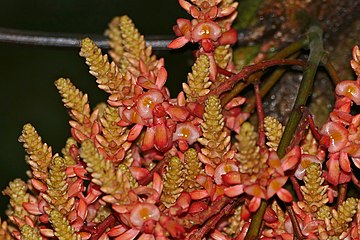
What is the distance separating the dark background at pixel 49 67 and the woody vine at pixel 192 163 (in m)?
0.98

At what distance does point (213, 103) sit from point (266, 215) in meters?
0.13

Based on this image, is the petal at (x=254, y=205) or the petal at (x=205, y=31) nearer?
the petal at (x=254, y=205)

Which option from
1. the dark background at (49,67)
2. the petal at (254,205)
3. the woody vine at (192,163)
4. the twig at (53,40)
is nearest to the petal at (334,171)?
the woody vine at (192,163)

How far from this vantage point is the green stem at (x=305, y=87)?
914 mm

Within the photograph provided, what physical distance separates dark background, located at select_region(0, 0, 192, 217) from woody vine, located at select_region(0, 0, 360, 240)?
3.22ft

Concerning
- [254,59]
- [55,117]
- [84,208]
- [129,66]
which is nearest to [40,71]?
A: [55,117]

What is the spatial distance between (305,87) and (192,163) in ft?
0.63

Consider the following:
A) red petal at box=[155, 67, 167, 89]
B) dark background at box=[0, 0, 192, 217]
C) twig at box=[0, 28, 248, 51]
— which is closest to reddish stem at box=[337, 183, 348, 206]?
red petal at box=[155, 67, 167, 89]

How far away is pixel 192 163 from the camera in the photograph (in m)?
0.90

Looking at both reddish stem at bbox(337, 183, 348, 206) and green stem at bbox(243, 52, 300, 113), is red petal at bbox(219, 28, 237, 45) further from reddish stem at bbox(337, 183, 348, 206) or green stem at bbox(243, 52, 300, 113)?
reddish stem at bbox(337, 183, 348, 206)

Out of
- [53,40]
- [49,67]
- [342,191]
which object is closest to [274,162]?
[342,191]

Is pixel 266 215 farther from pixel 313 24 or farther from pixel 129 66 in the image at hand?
pixel 313 24

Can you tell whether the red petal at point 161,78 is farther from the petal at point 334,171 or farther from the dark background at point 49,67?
the dark background at point 49,67

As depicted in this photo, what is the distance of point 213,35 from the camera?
1.00m
